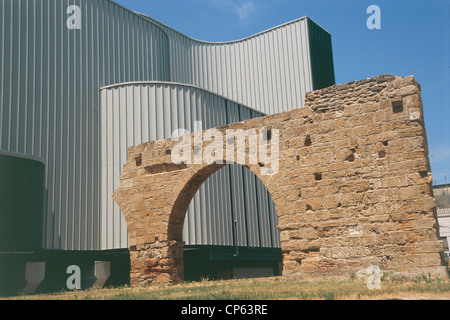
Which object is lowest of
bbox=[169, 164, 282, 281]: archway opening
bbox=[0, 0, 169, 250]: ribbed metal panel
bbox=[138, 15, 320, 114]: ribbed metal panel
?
bbox=[169, 164, 282, 281]: archway opening

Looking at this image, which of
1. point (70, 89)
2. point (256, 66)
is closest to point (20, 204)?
point (70, 89)

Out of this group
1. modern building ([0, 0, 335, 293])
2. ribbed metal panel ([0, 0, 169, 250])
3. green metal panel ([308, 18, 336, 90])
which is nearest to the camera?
modern building ([0, 0, 335, 293])

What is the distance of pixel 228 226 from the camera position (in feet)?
64.3

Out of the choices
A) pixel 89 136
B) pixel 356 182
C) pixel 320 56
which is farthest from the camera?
pixel 320 56

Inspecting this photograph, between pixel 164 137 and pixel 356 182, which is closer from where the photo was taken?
pixel 356 182

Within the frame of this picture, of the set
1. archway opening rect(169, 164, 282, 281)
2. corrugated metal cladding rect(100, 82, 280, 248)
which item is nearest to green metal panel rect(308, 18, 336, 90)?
archway opening rect(169, 164, 282, 281)

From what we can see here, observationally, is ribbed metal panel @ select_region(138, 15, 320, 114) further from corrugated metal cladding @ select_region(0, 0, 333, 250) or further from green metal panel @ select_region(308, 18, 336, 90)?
corrugated metal cladding @ select_region(0, 0, 333, 250)

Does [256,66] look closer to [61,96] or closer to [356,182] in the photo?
[61,96]

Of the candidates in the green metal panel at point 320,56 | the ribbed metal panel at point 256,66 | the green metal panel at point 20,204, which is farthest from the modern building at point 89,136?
the green metal panel at point 320,56

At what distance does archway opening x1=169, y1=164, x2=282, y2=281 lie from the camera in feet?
60.6

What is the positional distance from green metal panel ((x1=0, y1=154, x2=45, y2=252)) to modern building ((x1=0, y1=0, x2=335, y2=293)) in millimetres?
31

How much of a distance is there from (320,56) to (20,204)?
1938 cm

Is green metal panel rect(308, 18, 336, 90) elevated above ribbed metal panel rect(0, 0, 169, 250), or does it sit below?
above
